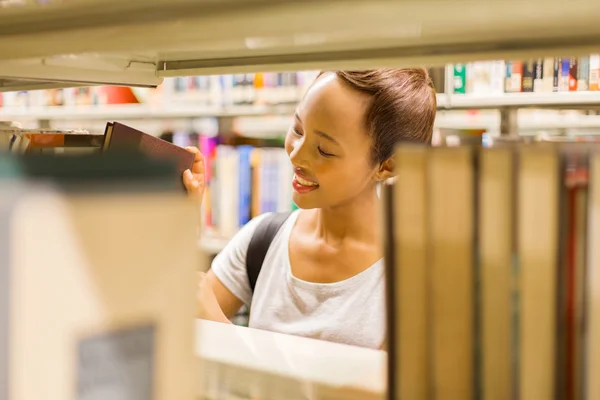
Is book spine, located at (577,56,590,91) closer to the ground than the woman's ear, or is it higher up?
higher up

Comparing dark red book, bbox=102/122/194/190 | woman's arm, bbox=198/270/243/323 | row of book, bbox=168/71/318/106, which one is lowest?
woman's arm, bbox=198/270/243/323

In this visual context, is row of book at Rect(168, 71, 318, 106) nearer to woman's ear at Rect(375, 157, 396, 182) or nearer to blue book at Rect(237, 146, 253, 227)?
blue book at Rect(237, 146, 253, 227)

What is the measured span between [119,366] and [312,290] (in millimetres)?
1112

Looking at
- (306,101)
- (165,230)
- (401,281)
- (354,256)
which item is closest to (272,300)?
(354,256)

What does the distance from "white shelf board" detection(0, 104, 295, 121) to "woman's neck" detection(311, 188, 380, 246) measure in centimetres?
108

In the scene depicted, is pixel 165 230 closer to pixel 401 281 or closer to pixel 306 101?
pixel 401 281

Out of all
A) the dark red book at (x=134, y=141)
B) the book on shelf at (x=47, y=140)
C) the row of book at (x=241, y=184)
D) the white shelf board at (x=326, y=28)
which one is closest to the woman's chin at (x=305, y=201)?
the dark red book at (x=134, y=141)

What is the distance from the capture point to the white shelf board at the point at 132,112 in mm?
2592

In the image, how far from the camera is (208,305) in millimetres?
1447

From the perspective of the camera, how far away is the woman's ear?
150cm

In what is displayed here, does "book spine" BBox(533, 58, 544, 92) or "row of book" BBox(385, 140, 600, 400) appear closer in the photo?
"row of book" BBox(385, 140, 600, 400)

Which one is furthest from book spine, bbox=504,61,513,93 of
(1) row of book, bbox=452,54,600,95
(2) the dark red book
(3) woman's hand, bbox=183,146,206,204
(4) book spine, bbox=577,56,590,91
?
(2) the dark red book

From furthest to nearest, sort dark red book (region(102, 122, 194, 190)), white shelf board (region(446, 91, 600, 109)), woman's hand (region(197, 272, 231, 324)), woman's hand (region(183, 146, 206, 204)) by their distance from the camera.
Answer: white shelf board (region(446, 91, 600, 109))
woman's hand (region(197, 272, 231, 324))
woman's hand (region(183, 146, 206, 204))
dark red book (region(102, 122, 194, 190))

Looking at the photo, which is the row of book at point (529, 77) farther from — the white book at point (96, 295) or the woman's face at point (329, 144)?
the white book at point (96, 295)
